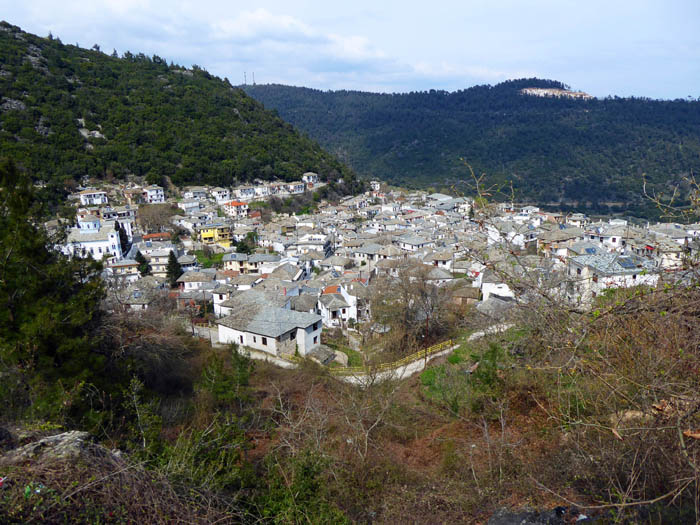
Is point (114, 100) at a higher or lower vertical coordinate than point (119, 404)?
higher

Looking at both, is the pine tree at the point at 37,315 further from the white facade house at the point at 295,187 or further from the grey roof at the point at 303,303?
the white facade house at the point at 295,187

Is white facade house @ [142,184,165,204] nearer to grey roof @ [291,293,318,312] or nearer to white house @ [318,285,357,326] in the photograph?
grey roof @ [291,293,318,312]

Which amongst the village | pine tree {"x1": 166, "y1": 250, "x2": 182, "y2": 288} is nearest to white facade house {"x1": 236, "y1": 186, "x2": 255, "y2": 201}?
the village

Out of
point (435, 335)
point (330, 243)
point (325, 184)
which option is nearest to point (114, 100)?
point (325, 184)

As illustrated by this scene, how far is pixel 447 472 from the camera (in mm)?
7438

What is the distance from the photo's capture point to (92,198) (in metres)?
48.0

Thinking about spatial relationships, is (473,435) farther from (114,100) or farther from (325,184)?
(114,100)

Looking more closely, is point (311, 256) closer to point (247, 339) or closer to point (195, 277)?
point (195, 277)

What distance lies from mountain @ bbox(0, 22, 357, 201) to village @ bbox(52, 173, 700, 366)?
453 cm

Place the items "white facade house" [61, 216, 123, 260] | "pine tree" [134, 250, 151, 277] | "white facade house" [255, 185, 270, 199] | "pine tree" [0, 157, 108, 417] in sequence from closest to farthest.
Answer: "pine tree" [0, 157, 108, 417]
"pine tree" [134, 250, 151, 277]
"white facade house" [61, 216, 123, 260]
"white facade house" [255, 185, 270, 199]

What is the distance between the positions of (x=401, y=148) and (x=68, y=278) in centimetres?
12397

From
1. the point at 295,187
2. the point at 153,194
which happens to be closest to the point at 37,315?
the point at 153,194

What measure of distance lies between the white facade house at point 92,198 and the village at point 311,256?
14 centimetres

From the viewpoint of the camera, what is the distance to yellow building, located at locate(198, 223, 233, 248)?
44.2m
